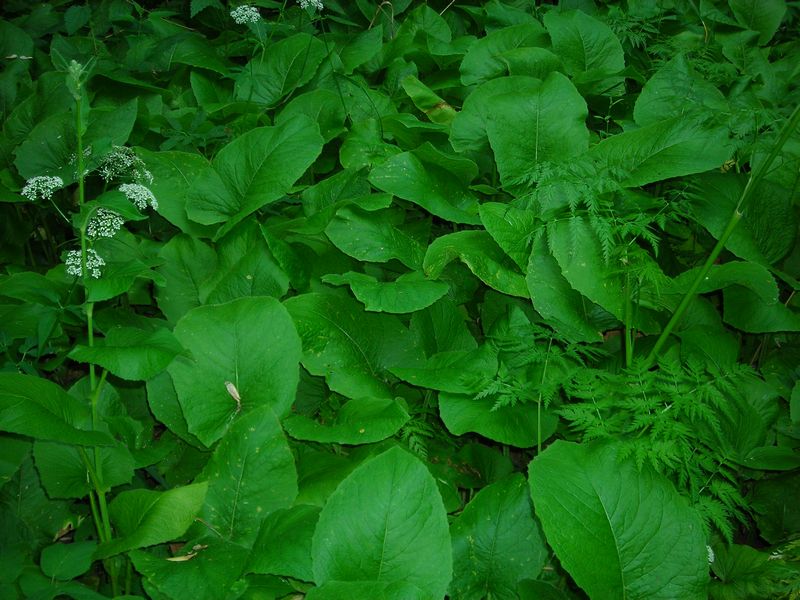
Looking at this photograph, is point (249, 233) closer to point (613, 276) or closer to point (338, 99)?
point (338, 99)

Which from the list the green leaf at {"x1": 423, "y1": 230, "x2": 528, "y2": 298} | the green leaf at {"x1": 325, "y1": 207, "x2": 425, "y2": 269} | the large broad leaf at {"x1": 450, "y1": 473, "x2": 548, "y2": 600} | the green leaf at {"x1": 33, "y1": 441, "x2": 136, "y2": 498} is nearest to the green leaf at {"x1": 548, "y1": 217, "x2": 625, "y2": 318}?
the green leaf at {"x1": 423, "y1": 230, "x2": 528, "y2": 298}

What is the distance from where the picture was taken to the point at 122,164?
6.97 ft

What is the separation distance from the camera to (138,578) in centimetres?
189

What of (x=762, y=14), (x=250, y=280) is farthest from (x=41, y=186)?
(x=762, y=14)

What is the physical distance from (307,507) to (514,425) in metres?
0.59

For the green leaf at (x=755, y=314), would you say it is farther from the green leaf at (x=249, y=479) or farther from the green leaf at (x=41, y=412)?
the green leaf at (x=41, y=412)

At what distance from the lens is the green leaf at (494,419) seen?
1.91 metres

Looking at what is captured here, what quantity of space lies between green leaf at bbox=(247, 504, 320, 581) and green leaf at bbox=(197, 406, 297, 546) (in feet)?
0.19

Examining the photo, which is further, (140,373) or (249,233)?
(249,233)

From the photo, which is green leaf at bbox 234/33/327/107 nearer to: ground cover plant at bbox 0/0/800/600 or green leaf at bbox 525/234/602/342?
ground cover plant at bbox 0/0/800/600

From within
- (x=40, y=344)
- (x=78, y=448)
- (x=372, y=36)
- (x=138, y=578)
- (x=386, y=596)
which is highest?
(x=372, y=36)

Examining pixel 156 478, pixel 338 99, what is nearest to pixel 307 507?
pixel 156 478

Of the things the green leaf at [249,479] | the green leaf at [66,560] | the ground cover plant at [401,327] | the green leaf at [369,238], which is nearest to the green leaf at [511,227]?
the ground cover plant at [401,327]

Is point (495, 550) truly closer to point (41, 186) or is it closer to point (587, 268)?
point (587, 268)
